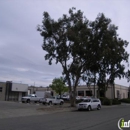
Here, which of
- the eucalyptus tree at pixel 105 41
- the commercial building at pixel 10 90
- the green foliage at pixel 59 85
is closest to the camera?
the eucalyptus tree at pixel 105 41

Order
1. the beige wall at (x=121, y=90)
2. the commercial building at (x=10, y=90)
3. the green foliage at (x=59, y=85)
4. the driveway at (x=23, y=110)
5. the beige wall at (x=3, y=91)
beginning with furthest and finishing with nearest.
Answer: the beige wall at (x=121, y=90) < the green foliage at (x=59, y=85) < the commercial building at (x=10, y=90) < the beige wall at (x=3, y=91) < the driveway at (x=23, y=110)

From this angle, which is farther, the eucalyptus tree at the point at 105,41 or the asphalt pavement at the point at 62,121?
the eucalyptus tree at the point at 105,41

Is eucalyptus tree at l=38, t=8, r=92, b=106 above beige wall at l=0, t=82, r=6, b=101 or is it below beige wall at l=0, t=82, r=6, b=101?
above

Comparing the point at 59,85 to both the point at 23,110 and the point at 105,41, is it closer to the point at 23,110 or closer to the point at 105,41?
the point at 105,41

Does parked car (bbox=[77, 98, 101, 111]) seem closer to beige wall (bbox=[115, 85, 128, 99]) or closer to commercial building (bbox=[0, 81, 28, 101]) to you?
commercial building (bbox=[0, 81, 28, 101])

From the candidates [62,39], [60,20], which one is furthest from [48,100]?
[60,20]

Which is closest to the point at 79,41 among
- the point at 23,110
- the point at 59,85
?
the point at 23,110

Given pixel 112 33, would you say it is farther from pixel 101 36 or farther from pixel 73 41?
pixel 73 41

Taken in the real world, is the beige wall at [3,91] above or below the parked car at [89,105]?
above

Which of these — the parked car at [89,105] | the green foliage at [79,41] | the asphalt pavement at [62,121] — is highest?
the green foliage at [79,41]

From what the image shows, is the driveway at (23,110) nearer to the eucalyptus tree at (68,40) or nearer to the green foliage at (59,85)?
the eucalyptus tree at (68,40)

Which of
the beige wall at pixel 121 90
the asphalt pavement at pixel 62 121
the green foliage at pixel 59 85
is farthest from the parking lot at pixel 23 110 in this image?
the beige wall at pixel 121 90

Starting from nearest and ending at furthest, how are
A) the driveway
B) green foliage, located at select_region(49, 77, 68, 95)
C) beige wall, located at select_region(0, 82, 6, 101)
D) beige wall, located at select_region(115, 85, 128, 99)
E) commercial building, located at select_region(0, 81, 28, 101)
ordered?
the driveway < beige wall, located at select_region(0, 82, 6, 101) < commercial building, located at select_region(0, 81, 28, 101) < green foliage, located at select_region(49, 77, 68, 95) < beige wall, located at select_region(115, 85, 128, 99)

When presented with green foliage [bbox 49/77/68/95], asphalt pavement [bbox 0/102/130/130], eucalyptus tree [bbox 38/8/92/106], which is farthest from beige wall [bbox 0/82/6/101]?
asphalt pavement [bbox 0/102/130/130]
